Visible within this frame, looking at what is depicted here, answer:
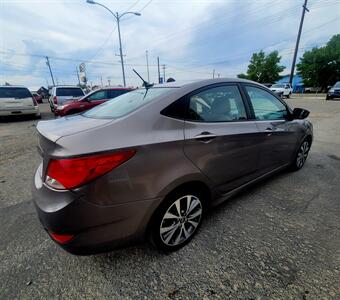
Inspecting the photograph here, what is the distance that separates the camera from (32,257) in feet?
6.52

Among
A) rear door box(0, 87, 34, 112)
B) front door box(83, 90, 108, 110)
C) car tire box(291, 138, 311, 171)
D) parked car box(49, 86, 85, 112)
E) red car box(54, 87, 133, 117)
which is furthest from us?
parked car box(49, 86, 85, 112)

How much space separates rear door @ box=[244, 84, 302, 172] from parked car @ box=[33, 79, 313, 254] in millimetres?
68

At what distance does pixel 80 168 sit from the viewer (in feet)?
4.55

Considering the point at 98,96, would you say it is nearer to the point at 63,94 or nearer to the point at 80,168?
the point at 63,94

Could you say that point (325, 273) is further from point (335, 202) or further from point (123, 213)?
point (123, 213)

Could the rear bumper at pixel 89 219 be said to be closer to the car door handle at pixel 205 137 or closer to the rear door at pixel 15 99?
the car door handle at pixel 205 137

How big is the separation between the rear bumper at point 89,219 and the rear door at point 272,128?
177 cm

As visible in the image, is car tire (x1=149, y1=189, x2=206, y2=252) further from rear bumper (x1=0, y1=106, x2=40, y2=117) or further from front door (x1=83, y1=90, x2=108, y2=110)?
rear bumper (x1=0, y1=106, x2=40, y2=117)

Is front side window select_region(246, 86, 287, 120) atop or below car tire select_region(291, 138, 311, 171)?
atop

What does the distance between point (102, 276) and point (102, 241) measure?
437mm

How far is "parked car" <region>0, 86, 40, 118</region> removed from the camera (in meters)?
9.84

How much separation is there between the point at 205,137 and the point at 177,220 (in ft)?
2.70

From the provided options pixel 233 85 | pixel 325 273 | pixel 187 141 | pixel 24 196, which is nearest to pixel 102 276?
pixel 187 141

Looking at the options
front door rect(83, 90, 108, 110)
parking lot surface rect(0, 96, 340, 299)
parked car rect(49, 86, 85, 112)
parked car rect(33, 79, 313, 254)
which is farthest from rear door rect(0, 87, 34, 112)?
parked car rect(33, 79, 313, 254)
